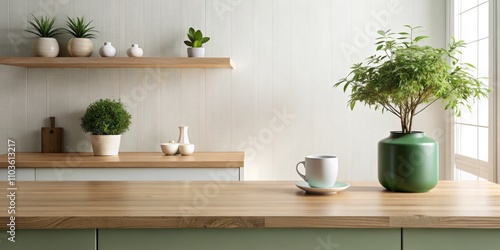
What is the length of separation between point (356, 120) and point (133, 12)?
5.70 ft

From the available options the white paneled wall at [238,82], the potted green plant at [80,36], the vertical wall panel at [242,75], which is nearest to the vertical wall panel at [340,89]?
the white paneled wall at [238,82]

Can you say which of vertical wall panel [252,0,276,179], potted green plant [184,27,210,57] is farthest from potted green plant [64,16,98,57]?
vertical wall panel [252,0,276,179]

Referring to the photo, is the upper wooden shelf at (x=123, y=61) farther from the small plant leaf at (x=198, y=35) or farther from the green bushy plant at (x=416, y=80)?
the green bushy plant at (x=416, y=80)

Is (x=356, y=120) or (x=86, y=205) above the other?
(x=356, y=120)

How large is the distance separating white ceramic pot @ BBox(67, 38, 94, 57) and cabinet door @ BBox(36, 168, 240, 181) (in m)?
0.84

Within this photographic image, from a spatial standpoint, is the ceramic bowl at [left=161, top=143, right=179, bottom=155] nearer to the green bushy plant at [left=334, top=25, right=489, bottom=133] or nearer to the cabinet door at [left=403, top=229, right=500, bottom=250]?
the green bushy plant at [left=334, top=25, right=489, bottom=133]

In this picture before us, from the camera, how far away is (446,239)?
54.7 inches

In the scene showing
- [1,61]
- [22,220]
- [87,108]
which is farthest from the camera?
[87,108]

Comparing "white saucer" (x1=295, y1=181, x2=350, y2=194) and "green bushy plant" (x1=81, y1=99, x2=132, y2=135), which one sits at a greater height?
"green bushy plant" (x1=81, y1=99, x2=132, y2=135)

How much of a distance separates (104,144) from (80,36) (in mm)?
785

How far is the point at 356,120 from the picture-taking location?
151 inches

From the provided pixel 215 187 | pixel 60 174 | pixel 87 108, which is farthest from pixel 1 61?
pixel 215 187

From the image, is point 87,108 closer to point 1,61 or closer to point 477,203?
point 1,61

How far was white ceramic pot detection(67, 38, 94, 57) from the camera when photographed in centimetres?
361
